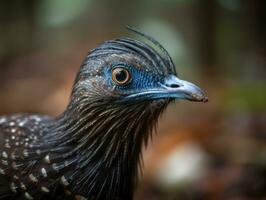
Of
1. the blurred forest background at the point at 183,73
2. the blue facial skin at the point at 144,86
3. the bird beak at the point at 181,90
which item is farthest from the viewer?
the blurred forest background at the point at 183,73

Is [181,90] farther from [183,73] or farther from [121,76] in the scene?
[183,73]

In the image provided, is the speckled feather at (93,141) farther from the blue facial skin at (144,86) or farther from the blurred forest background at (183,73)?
the blurred forest background at (183,73)

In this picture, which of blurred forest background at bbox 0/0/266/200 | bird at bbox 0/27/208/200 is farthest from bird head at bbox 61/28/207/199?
blurred forest background at bbox 0/0/266/200

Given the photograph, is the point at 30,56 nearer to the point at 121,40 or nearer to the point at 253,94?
the point at 253,94

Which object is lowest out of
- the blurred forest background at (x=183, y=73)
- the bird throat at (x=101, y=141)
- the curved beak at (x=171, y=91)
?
the bird throat at (x=101, y=141)

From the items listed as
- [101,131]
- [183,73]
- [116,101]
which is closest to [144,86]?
[116,101]

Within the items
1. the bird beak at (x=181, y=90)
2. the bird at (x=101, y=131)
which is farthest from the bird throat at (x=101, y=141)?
the bird beak at (x=181, y=90)
